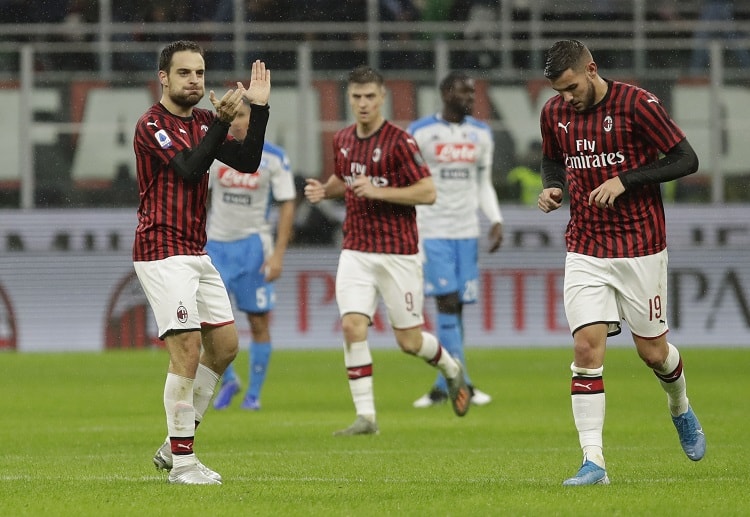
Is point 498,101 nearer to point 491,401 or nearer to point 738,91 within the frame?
point 738,91

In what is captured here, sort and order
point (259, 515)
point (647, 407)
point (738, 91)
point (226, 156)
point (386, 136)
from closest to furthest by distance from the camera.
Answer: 1. point (259, 515)
2. point (226, 156)
3. point (386, 136)
4. point (647, 407)
5. point (738, 91)

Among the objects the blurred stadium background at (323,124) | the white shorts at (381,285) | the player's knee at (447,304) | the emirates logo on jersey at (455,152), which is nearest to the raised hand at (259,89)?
the white shorts at (381,285)

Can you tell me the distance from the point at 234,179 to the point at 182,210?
517cm

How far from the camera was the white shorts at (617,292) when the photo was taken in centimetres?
753

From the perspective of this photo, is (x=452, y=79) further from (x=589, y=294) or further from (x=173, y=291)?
(x=173, y=291)

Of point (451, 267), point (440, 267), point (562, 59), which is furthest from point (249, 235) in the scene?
point (562, 59)

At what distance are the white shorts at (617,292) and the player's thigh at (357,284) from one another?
119 inches

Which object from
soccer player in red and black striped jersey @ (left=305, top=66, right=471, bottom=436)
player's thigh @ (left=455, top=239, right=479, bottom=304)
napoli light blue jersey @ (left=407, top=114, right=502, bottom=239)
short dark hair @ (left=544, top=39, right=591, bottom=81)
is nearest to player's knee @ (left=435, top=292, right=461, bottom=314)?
player's thigh @ (left=455, top=239, right=479, bottom=304)

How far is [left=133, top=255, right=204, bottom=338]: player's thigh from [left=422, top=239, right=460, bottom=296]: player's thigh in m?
5.62

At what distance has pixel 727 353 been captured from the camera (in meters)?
18.1

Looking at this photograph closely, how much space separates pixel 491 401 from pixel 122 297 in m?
7.01

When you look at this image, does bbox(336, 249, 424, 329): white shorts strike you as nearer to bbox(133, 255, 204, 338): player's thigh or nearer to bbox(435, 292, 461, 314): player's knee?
bbox(435, 292, 461, 314): player's knee

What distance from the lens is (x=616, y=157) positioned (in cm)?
764

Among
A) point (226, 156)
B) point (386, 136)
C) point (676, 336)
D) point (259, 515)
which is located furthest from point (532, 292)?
point (259, 515)
